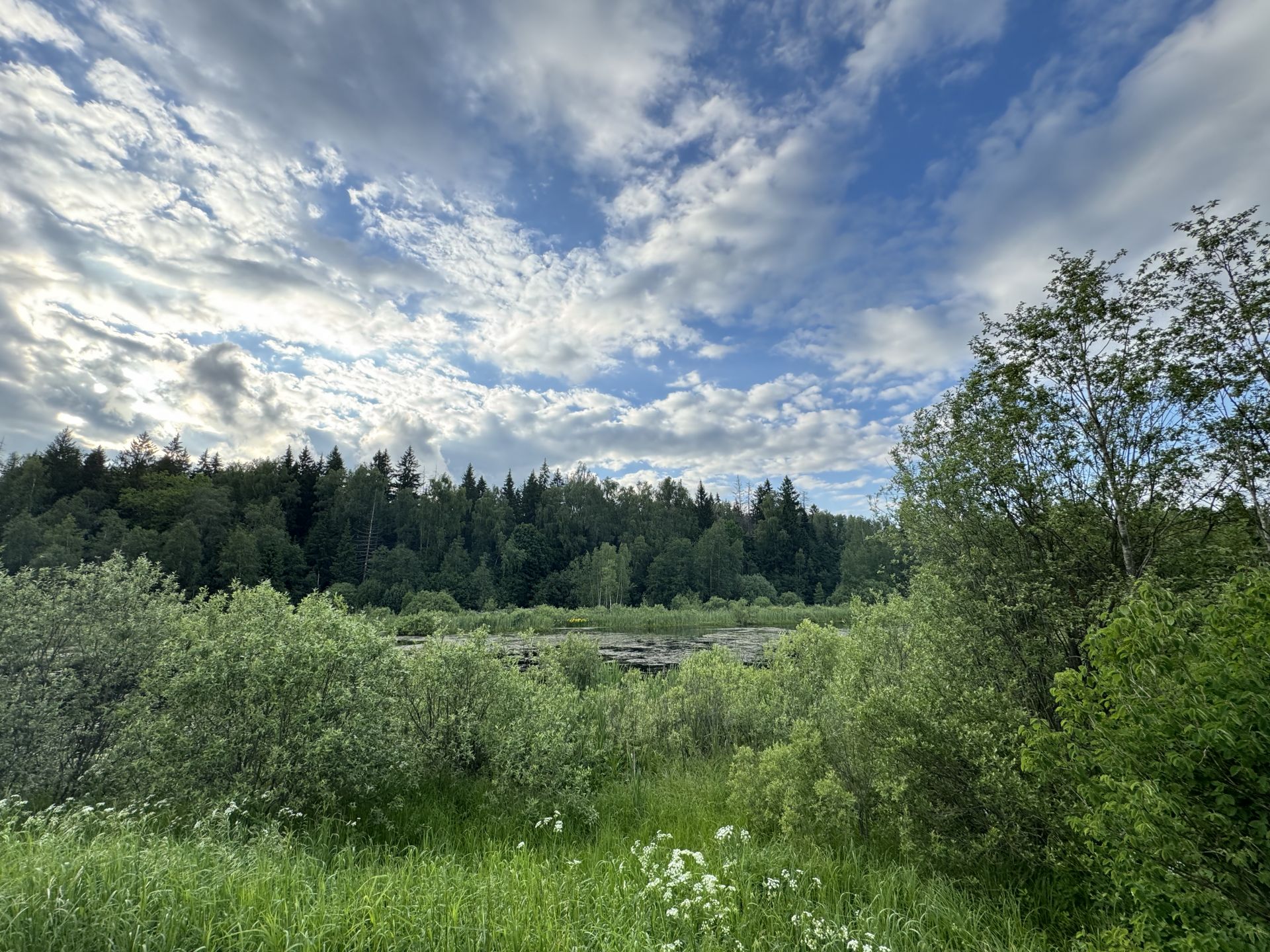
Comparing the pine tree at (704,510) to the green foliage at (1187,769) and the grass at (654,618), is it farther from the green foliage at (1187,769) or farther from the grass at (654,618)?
the green foliage at (1187,769)

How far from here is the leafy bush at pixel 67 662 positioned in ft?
23.6

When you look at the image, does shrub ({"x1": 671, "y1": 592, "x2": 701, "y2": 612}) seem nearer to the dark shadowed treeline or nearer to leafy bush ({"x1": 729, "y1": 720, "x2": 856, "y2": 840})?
the dark shadowed treeline

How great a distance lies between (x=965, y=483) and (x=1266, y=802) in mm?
4966

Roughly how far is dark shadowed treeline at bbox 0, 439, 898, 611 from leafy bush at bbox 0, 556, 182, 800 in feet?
180

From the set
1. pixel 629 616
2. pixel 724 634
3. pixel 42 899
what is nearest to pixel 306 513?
pixel 629 616

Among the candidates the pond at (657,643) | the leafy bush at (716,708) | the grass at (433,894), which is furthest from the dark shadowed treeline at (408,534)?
the grass at (433,894)

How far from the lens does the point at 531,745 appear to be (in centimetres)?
817

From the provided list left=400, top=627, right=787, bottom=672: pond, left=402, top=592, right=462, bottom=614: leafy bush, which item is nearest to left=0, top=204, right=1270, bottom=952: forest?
left=400, top=627, right=787, bottom=672: pond

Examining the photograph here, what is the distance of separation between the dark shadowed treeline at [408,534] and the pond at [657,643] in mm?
21204

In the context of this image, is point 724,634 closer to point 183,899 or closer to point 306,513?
point 183,899

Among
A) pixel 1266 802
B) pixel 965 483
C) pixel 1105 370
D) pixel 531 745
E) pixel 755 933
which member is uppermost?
pixel 1105 370

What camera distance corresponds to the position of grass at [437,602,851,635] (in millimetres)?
48959

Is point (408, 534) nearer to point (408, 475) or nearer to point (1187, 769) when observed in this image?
point (408, 475)

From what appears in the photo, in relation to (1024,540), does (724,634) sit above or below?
below
